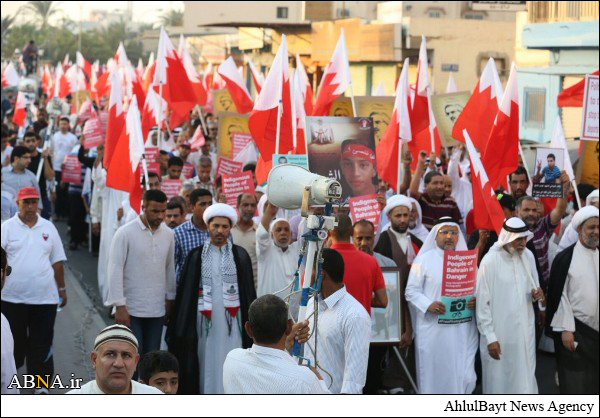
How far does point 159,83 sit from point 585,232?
985cm

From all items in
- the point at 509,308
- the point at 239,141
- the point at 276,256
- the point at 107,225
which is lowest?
the point at 107,225

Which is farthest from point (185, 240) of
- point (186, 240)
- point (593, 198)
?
point (593, 198)

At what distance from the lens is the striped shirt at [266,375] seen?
4969mm

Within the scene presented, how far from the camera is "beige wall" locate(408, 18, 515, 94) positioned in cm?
3941

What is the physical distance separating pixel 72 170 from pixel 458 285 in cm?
1046

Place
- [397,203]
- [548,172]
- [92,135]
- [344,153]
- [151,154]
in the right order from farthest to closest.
Result: [92,135]
[151,154]
[548,172]
[344,153]
[397,203]

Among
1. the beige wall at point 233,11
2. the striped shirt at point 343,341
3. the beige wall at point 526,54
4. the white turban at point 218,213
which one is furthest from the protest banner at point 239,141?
the beige wall at point 233,11

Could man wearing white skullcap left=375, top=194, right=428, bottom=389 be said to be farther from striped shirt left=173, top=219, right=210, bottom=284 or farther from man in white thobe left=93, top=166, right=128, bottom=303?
man in white thobe left=93, top=166, right=128, bottom=303

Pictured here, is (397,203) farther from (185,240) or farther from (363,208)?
(185,240)

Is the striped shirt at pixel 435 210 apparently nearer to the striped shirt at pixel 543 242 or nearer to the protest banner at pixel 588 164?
the striped shirt at pixel 543 242

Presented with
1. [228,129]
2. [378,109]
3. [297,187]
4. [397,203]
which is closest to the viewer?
[297,187]

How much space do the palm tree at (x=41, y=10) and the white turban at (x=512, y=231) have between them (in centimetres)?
10215

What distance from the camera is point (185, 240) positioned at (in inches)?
362

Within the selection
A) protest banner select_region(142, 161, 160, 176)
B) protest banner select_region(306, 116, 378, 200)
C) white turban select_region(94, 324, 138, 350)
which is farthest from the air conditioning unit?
white turban select_region(94, 324, 138, 350)
